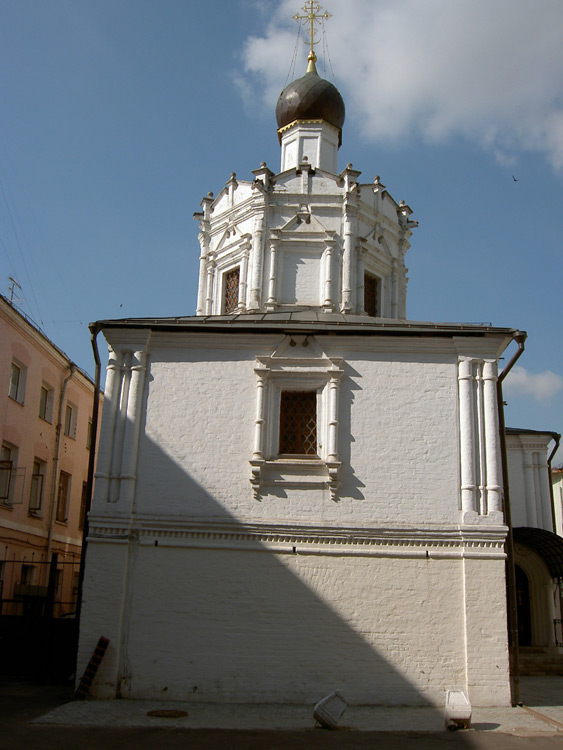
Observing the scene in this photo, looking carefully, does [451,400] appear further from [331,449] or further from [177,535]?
[177,535]

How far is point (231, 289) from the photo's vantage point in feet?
54.8

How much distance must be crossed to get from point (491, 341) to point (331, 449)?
3213 millimetres

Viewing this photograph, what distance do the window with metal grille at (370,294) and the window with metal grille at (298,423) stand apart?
14.7ft

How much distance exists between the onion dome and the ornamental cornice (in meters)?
10.3

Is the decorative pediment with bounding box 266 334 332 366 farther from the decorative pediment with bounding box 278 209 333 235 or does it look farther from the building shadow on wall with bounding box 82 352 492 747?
the decorative pediment with bounding box 278 209 333 235

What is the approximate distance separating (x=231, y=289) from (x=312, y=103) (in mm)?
4929

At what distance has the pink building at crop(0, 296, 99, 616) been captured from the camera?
57.8 ft

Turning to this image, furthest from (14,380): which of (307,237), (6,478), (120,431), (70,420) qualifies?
(307,237)

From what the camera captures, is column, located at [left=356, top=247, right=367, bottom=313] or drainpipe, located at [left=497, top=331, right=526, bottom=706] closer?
drainpipe, located at [left=497, top=331, right=526, bottom=706]

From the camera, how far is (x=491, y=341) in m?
12.5

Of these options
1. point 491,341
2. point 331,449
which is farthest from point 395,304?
point 331,449

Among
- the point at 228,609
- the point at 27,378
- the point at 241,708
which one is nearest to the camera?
the point at 241,708

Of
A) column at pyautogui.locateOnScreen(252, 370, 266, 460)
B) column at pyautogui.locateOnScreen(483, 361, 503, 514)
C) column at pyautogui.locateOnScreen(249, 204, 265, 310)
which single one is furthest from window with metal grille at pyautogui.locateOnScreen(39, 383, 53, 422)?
column at pyautogui.locateOnScreen(483, 361, 503, 514)

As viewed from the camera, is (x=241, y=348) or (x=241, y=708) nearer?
(x=241, y=708)
